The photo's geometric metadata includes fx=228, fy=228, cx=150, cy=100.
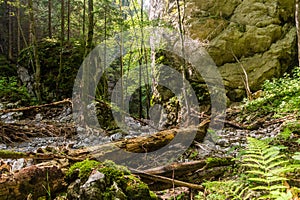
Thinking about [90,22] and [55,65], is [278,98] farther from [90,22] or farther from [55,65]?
[55,65]

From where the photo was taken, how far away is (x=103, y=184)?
→ 196 cm

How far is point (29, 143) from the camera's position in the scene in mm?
5004

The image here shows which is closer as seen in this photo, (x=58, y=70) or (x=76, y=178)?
(x=76, y=178)

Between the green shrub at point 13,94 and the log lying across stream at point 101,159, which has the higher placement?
the green shrub at point 13,94

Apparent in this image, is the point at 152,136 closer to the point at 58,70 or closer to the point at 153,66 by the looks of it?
the point at 153,66

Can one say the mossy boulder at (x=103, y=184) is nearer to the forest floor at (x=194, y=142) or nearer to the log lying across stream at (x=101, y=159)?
the log lying across stream at (x=101, y=159)

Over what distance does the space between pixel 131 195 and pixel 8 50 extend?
53.5ft

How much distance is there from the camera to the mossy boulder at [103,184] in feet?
6.17

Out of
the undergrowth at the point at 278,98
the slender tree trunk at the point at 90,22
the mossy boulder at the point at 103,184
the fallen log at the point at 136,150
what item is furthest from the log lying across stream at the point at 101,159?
the slender tree trunk at the point at 90,22

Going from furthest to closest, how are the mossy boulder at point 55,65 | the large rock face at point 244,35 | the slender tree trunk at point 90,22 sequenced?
1. the mossy boulder at point 55,65
2. the slender tree trunk at point 90,22
3. the large rock face at point 244,35

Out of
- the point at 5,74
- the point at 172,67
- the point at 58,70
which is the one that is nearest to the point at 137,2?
the point at 172,67

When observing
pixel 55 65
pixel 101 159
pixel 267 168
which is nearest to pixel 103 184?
Answer: pixel 101 159

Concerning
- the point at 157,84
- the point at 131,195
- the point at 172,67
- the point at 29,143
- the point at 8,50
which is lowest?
the point at 29,143

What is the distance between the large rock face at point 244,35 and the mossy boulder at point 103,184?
19.3ft
